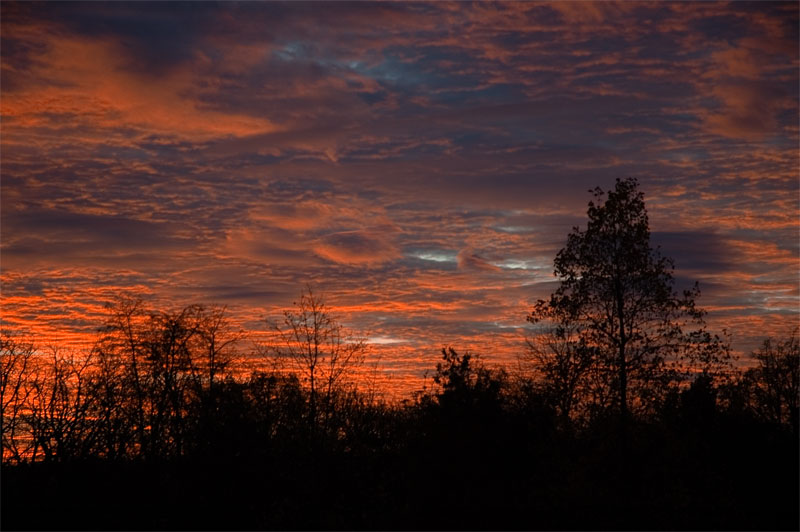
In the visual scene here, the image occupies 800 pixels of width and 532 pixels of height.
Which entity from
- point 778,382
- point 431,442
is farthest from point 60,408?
point 778,382

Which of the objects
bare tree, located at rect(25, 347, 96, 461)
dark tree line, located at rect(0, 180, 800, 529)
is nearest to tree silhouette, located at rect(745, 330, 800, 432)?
dark tree line, located at rect(0, 180, 800, 529)

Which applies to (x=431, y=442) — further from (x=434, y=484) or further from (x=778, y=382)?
(x=778, y=382)

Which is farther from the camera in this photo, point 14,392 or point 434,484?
point 14,392

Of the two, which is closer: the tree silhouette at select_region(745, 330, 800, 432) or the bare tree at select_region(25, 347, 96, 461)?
the bare tree at select_region(25, 347, 96, 461)

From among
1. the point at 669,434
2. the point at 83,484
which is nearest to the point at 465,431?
the point at 669,434

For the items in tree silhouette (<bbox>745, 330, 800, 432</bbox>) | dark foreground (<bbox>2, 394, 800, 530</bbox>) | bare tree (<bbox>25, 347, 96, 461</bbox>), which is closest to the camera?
dark foreground (<bbox>2, 394, 800, 530</bbox>)

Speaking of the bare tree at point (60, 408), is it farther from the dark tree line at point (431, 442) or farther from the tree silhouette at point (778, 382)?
the tree silhouette at point (778, 382)

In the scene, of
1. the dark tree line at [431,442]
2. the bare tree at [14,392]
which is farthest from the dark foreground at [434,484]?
the bare tree at [14,392]

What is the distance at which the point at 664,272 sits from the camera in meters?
29.2

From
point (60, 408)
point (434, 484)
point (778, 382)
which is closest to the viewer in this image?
point (434, 484)

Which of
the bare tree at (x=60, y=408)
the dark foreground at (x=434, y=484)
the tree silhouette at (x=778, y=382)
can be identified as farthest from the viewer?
the tree silhouette at (x=778, y=382)

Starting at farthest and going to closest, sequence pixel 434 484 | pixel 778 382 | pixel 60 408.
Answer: pixel 778 382
pixel 60 408
pixel 434 484

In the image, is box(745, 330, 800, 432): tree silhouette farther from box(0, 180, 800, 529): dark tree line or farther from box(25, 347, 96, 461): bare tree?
box(25, 347, 96, 461): bare tree

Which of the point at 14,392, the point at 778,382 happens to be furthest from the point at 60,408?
the point at 778,382
